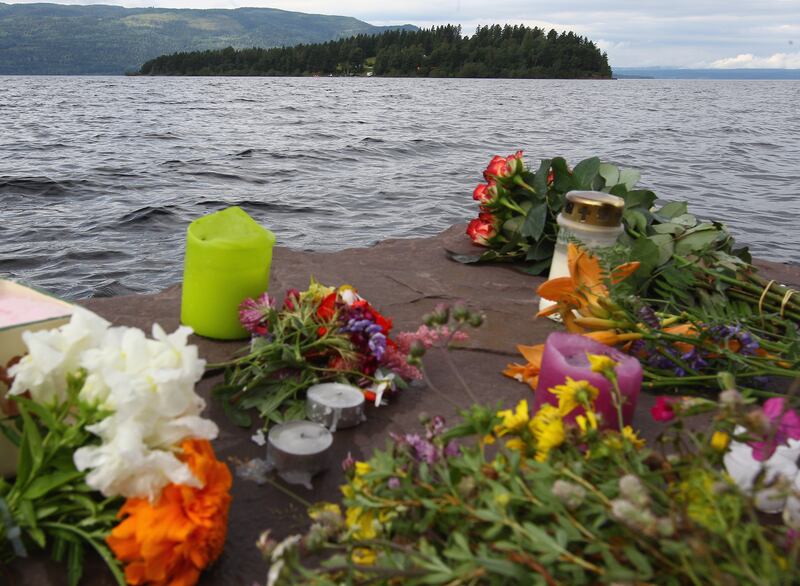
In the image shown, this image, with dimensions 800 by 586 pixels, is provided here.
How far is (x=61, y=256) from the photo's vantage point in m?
5.32

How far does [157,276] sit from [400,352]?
10.7 ft

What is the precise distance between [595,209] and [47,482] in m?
1.95

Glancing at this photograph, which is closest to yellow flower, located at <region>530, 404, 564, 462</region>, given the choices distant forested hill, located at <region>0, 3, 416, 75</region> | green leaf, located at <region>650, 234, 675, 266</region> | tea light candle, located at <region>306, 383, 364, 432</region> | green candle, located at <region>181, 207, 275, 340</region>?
tea light candle, located at <region>306, 383, 364, 432</region>

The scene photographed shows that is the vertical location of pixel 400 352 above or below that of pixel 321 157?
above

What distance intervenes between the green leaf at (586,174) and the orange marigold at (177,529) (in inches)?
98.6

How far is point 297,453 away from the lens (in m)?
1.54

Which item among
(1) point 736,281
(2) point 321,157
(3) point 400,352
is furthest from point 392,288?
(2) point 321,157

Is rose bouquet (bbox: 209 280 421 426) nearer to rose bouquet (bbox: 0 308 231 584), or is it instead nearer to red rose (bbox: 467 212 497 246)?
rose bouquet (bbox: 0 308 231 584)

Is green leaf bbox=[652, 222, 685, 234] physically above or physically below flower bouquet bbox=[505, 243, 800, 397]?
above

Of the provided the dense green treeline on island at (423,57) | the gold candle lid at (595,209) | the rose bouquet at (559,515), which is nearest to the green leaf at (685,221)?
the gold candle lid at (595,209)

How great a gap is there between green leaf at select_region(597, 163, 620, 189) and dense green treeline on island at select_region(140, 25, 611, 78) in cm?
7518

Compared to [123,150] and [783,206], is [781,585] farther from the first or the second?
[123,150]

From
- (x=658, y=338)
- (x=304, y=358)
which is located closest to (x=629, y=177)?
(x=658, y=338)

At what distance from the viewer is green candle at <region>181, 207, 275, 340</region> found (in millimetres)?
2188
